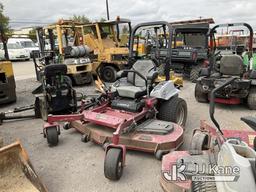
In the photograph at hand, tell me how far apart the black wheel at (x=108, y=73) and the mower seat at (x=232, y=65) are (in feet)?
14.8

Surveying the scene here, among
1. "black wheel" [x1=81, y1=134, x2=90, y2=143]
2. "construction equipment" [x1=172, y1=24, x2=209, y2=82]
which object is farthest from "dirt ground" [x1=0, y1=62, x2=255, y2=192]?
"construction equipment" [x1=172, y1=24, x2=209, y2=82]

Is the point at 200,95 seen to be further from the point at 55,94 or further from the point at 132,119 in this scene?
the point at 55,94

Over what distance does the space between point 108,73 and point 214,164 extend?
795 cm

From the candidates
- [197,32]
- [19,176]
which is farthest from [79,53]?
[19,176]

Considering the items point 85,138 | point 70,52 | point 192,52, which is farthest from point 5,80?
point 192,52

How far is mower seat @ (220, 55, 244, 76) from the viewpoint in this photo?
6.35m

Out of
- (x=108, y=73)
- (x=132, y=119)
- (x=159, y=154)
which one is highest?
(x=132, y=119)

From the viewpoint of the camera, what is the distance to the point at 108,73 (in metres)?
10.2

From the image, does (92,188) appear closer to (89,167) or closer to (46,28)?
(89,167)

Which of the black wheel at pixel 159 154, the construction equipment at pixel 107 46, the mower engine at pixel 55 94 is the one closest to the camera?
the black wheel at pixel 159 154

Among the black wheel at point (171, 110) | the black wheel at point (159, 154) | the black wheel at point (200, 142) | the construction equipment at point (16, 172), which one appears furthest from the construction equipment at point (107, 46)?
the construction equipment at point (16, 172)

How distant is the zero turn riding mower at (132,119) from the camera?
3.66 m

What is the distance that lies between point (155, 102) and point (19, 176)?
242 cm

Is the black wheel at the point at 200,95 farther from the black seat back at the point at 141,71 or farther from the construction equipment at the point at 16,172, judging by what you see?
the construction equipment at the point at 16,172
